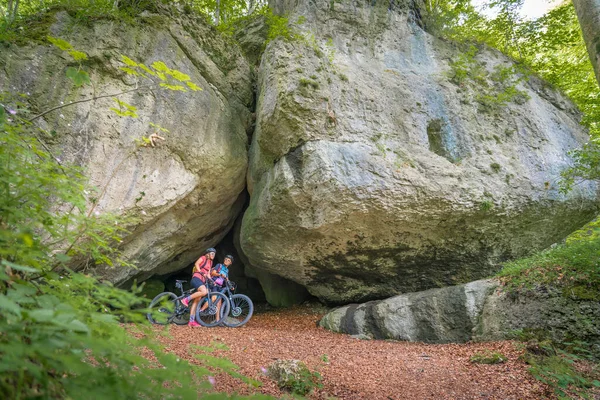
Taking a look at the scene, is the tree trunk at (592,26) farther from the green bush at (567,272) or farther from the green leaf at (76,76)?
the green leaf at (76,76)

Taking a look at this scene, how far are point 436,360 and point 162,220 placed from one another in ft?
20.0

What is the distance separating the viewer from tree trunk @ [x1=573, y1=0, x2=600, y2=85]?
4820mm

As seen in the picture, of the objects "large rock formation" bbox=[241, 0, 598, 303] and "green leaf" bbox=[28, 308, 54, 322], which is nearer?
"green leaf" bbox=[28, 308, 54, 322]

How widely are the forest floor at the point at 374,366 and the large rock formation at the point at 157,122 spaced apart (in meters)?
2.75

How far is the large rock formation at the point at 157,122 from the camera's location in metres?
6.14

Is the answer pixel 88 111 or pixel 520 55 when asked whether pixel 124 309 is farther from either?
pixel 520 55

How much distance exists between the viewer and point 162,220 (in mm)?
7445

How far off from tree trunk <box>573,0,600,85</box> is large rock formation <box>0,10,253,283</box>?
6836 millimetres

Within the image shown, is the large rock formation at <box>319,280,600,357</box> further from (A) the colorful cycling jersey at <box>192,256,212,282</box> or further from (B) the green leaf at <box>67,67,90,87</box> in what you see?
(B) the green leaf at <box>67,67,90,87</box>

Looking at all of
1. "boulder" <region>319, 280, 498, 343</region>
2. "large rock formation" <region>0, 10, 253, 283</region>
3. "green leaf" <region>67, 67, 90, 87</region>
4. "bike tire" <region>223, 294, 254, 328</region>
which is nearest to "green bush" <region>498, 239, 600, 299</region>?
"boulder" <region>319, 280, 498, 343</region>

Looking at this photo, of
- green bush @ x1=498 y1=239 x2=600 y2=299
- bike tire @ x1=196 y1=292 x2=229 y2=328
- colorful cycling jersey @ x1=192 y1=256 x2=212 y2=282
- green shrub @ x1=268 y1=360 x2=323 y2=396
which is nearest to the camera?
green shrub @ x1=268 y1=360 x2=323 y2=396

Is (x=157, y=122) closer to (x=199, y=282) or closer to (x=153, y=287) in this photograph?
(x=199, y=282)

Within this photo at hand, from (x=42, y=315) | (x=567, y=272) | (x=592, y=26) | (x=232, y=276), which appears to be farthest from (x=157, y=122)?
(x=567, y=272)

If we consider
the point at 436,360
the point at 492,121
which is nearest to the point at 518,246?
Result: the point at 492,121
